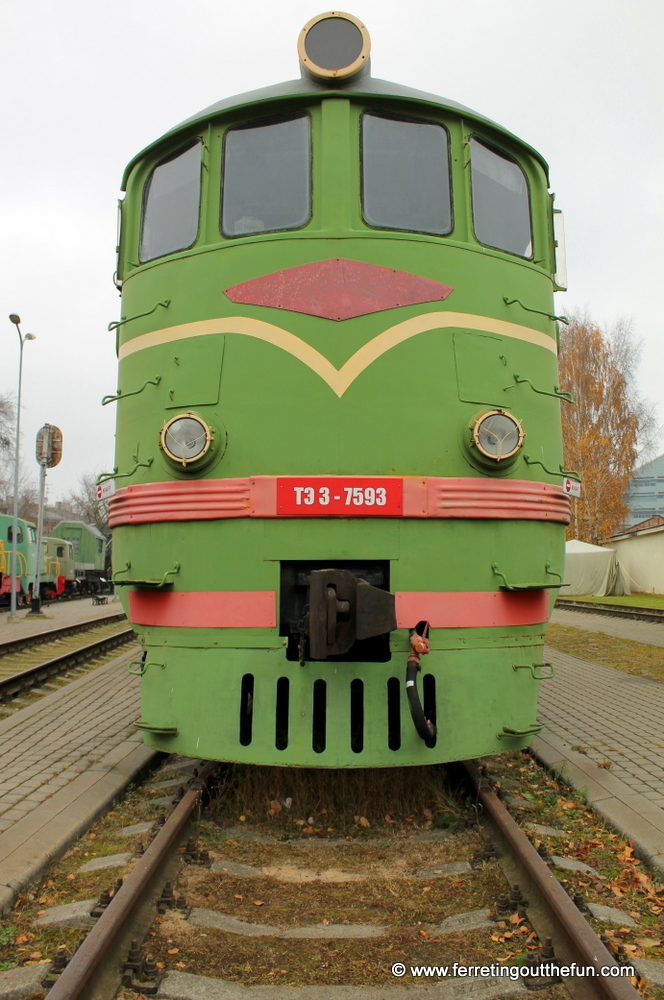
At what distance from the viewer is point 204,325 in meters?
4.34

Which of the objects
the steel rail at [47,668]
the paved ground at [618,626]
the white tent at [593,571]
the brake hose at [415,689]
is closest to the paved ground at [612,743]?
the brake hose at [415,689]

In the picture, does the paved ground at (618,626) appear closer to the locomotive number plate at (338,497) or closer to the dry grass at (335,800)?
the dry grass at (335,800)

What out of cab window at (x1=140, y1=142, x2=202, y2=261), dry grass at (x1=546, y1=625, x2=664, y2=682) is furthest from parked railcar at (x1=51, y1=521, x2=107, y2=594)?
cab window at (x1=140, y1=142, x2=202, y2=261)

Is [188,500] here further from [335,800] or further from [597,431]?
[597,431]

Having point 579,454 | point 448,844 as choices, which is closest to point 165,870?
point 448,844

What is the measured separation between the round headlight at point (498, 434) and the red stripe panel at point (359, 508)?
0.56 feet

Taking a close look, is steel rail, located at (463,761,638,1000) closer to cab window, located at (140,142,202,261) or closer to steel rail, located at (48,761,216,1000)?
steel rail, located at (48,761,216,1000)

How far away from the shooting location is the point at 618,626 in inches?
703

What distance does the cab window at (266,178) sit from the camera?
14.6ft

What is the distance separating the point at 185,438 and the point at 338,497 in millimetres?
858

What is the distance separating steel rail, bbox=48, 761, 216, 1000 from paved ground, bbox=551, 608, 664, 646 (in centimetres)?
1185

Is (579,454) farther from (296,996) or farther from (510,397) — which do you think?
(296,996)

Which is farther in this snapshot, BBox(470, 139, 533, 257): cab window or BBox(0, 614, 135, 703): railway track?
BBox(0, 614, 135, 703): railway track

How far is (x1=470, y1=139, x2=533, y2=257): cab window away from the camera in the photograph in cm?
465
